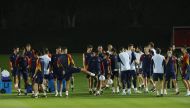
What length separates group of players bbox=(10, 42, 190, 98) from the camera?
28516 mm

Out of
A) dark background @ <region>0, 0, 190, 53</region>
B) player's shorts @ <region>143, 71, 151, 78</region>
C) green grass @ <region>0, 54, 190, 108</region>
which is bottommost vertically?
green grass @ <region>0, 54, 190, 108</region>

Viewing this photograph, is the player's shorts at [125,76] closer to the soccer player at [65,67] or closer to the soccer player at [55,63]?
the soccer player at [65,67]

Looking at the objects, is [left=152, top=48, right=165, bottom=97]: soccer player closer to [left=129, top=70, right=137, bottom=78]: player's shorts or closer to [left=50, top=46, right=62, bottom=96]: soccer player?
[left=129, top=70, right=137, bottom=78]: player's shorts

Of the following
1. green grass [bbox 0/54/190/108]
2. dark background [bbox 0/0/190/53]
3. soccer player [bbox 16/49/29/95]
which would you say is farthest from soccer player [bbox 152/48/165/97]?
dark background [bbox 0/0/190/53]

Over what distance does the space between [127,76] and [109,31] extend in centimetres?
3893

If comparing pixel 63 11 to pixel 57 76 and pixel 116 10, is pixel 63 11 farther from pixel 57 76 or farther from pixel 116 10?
pixel 57 76

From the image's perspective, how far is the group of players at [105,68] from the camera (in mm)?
28516

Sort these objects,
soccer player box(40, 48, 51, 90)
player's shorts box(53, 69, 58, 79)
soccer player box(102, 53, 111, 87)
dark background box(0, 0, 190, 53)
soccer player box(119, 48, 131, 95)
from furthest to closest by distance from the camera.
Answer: dark background box(0, 0, 190, 53) < soccer player box(102, 53, 111, 87) < soccer player box(40, 48, 51, 90) < soccer player box(119, 48, 131, 95) < player's shorts box(53, 69, 58, 79)

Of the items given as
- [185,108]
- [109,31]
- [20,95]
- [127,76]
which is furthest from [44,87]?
[109,31]

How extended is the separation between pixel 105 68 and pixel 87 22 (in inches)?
1719

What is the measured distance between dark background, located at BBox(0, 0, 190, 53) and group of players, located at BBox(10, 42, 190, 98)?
3325 cm

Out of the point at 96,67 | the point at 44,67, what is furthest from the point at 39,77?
the point at 96,67

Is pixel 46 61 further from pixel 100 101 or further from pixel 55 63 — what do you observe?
pixel 100 101

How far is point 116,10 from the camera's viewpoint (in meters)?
75.3
